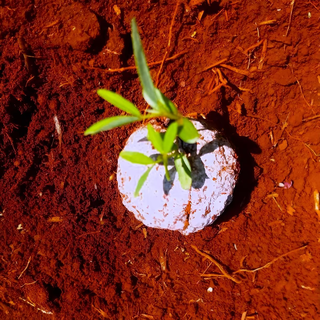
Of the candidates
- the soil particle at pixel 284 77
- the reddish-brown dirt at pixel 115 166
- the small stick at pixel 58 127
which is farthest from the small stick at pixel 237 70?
the small stick at pixel 58 127

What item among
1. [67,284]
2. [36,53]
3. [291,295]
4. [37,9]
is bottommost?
[291,295]

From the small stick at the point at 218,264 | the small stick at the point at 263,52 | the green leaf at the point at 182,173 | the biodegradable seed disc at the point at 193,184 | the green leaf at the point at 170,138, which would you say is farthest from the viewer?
the small stick at the point at 218,264

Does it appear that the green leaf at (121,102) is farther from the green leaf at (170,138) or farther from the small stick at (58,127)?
the small stick at (58,127)

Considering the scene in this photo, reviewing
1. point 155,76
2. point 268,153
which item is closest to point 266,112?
point 268,153

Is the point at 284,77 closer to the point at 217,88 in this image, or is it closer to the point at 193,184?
the point at 217,88

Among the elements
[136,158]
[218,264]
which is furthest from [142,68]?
[218,264]

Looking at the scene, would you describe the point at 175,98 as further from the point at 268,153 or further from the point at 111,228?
the point at 111,228
